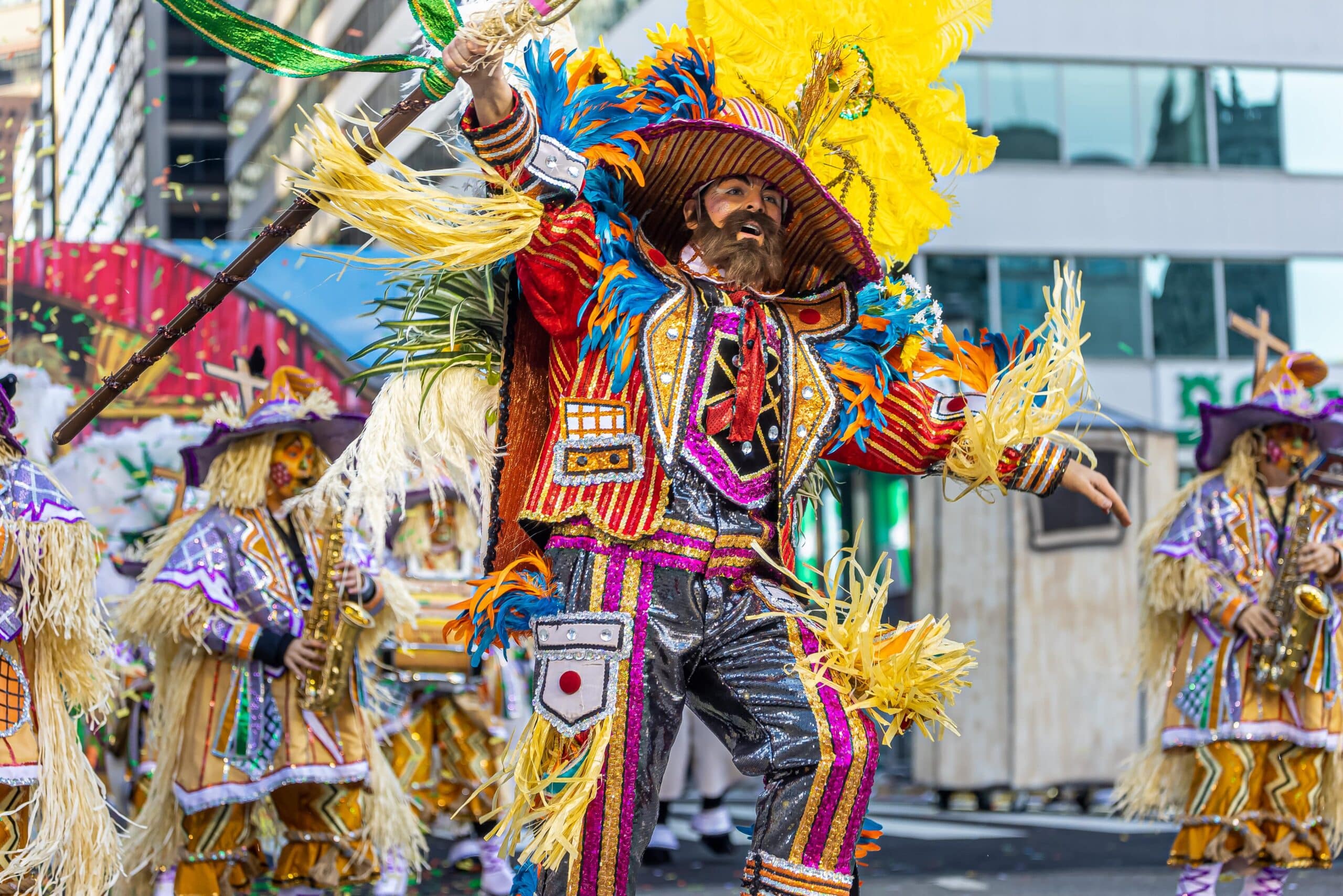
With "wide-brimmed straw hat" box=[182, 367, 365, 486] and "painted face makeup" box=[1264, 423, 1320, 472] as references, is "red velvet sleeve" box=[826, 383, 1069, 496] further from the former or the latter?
"painted face makeup" box=[1264, 423, 1320, 472]

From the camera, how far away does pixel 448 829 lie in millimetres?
10383

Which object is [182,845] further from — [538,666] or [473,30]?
[473,30]

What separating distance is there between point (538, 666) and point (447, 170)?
1118 mm

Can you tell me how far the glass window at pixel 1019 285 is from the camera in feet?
61.2

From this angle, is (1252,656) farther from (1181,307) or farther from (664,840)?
(1181,307)

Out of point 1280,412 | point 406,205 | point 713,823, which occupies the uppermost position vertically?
point 1280,412

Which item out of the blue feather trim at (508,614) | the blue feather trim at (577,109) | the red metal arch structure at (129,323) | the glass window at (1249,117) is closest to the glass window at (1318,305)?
the glass window at (1249,117)

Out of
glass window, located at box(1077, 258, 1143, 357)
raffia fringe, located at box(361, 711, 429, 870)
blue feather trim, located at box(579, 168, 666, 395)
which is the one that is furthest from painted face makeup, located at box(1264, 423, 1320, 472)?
glass window, located at box(1077, 258, 1143, 357)

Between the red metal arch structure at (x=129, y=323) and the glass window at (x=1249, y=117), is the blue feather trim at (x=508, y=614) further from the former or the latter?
the glass window at (x=1249, y=117)

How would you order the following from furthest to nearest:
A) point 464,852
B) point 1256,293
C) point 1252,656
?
point 1256,293
point 464,852
point 1252,656

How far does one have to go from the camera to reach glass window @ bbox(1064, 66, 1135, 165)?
18859 millimetres

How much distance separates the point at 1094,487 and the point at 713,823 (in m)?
5.31

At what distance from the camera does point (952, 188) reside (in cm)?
513

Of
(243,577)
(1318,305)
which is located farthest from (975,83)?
(243,577)
